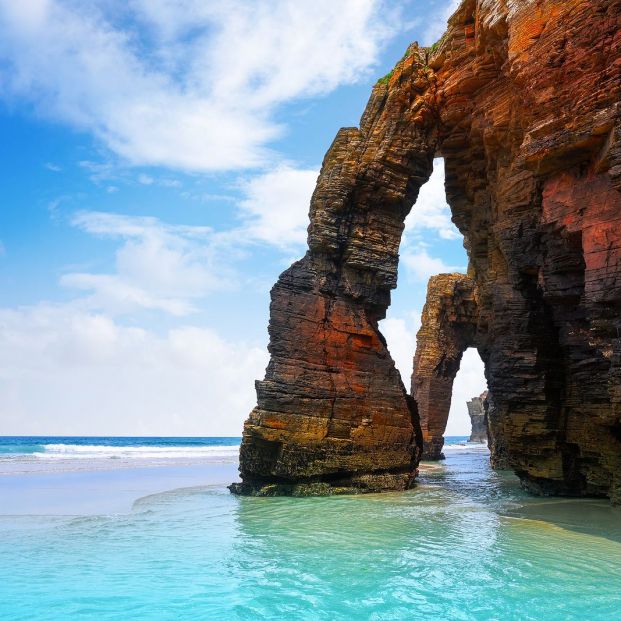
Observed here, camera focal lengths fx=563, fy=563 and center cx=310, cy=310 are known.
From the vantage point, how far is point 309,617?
7.10 m

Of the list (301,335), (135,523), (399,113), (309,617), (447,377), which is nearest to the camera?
(309,617)

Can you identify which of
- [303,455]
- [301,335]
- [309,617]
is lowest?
[309,617]

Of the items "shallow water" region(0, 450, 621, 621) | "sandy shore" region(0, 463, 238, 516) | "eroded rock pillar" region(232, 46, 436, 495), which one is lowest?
"shallow water" region(0, 450, 621, 621)

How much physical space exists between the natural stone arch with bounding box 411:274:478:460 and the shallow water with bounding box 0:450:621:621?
2523 cm

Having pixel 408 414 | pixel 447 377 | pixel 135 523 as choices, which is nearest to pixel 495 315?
pixel 408 414

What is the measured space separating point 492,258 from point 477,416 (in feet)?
226

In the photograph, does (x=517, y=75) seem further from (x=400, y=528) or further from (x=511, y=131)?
(x=400, y=528)

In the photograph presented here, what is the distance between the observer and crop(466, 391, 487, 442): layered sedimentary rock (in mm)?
81812

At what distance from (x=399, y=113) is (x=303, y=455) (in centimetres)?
1291

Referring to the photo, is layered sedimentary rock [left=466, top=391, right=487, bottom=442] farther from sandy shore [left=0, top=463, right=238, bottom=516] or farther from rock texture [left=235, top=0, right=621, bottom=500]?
rock texture [left=235, top=0, right=621, bottom=500]

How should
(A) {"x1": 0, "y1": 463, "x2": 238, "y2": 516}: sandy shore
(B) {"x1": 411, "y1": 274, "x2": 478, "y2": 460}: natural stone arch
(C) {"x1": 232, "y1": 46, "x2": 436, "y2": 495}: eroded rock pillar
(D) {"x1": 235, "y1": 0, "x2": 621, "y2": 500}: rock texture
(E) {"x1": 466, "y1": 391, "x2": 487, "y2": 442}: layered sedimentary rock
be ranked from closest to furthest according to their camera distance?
(D) {"x1": 235, "y1": 0, "x2": 621, "y2": 500}: rock texture → (A) {"x1": 0, "y1": 463, "x2": 238, "y2": 516}: sandy shore → (C) {"x1": 232, "y1": 46, "x2": 436, "y2": 495}: eroded rock pillar → (B) {"x1": 411, "y1": 274, "x2": 478, "y2": 460}: natural stone arch → (E) {"x1": 466, "y1": 391, "x2": 487, "y2": 442}: layered sedimentary rock

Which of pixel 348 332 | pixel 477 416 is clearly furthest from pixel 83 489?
pixel 477 416

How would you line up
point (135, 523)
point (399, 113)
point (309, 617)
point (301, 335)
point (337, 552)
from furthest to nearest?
1. point (399, 113)
2. point (301, 335)
3. point (135, 523)
4. point (337, 552)
5. point (309, 617)

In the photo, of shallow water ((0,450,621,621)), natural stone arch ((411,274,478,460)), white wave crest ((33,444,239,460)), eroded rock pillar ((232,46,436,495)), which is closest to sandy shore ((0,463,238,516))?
shallow water ((0,450,621,621))
